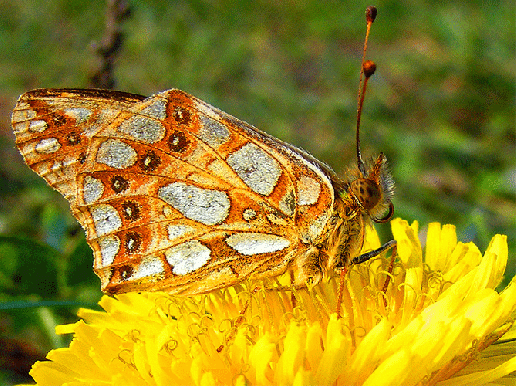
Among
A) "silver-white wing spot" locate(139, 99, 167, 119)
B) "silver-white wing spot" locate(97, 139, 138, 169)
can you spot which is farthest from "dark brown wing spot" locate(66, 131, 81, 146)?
"silver-white wing spot" locate(139, 99, 167, 119)

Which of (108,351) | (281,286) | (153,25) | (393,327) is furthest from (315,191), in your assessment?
(153,25)

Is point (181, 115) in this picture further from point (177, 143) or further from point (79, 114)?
point (79, 114)

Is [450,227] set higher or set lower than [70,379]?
higher

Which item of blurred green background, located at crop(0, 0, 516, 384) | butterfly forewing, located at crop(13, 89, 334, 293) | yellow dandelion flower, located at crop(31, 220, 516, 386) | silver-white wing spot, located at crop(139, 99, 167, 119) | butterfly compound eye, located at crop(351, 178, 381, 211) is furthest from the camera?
blurred green background, located at crop(0, 0, 516, 384)

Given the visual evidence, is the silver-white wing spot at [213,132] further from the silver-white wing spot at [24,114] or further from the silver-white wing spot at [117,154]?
the silver-white wing spot at [24,114]

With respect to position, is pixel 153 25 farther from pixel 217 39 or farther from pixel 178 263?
pixel 178 263

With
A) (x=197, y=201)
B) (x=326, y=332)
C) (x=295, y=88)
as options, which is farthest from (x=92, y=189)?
(x=295, y=88)

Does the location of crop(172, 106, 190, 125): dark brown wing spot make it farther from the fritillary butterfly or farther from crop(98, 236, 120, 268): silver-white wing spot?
crop(98, 236, 120, 268): silver-white wing spot
